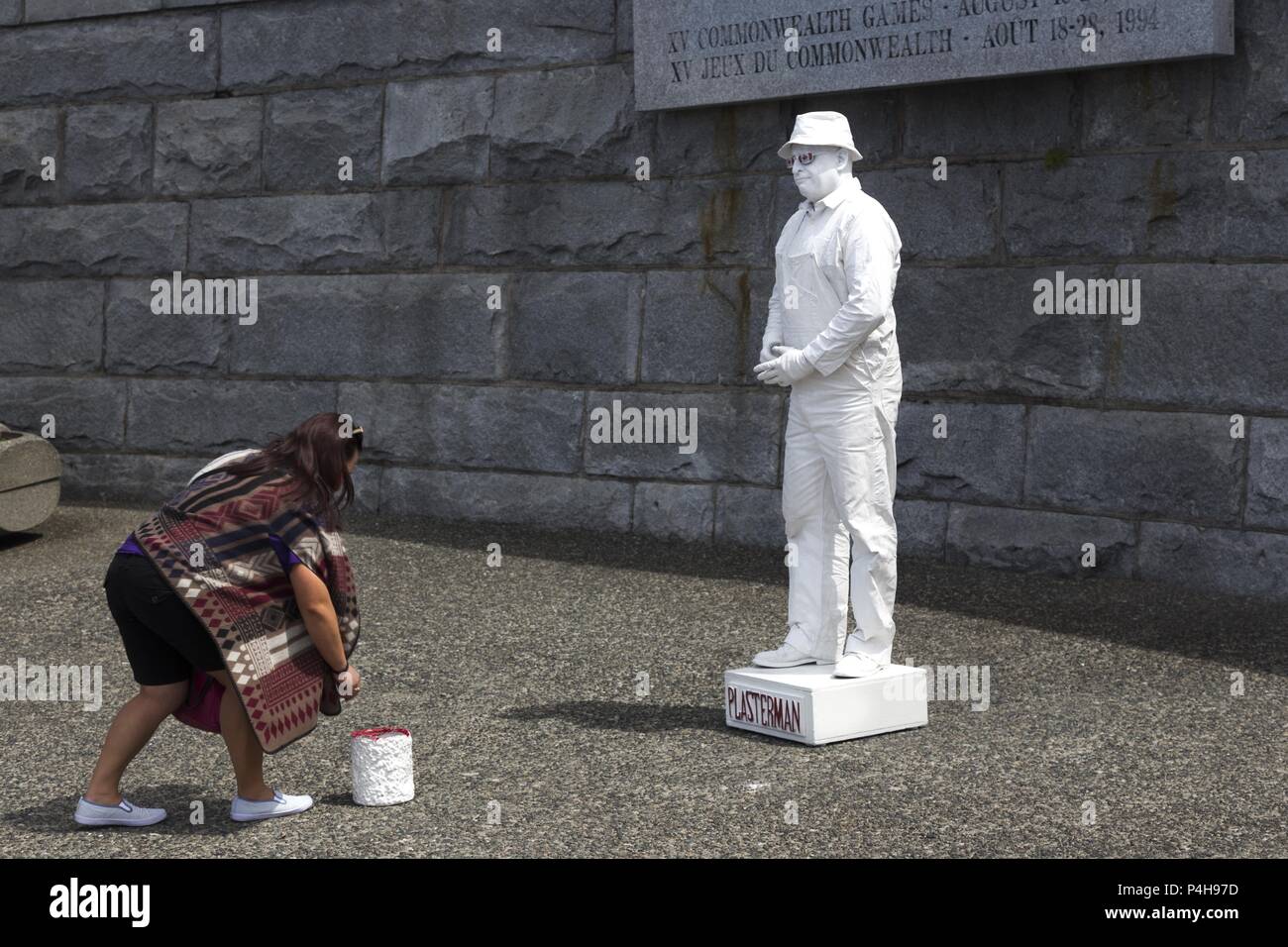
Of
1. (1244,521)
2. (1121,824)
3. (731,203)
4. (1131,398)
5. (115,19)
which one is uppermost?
(115,19)

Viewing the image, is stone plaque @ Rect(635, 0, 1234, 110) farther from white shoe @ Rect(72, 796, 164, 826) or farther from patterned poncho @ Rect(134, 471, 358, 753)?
white shoe @ Rect(72, 796, 164, 826)

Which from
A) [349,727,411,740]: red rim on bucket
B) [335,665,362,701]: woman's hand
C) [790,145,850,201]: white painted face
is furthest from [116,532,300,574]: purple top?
[790,145,850,201]: white painted face

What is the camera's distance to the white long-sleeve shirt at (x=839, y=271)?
558cm

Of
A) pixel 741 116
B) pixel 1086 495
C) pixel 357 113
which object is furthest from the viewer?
pixel 357 113

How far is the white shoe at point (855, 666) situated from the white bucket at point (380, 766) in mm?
1527

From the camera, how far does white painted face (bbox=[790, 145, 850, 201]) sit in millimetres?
5715

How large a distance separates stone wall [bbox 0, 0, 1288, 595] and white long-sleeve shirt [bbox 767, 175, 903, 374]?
8.31ft

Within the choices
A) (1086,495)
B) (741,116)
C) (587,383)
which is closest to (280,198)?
(587,383)

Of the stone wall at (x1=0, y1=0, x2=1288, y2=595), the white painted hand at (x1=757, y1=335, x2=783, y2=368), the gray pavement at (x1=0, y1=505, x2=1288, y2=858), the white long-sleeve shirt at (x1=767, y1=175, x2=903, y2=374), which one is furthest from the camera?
the stone wall at (x1=0, y1=0, x2=1288, y2=595)

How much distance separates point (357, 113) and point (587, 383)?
2.18 meters

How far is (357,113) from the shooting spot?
1002 cm

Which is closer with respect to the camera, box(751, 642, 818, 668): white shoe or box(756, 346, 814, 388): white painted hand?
box(756, 346, 814, 388): white painted hand

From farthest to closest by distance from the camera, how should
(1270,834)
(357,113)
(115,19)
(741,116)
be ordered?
(115,19) < (357,113) < (741,116) < (1270,834)

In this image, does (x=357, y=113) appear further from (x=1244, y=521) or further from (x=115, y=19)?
(x=1244, y=521)
